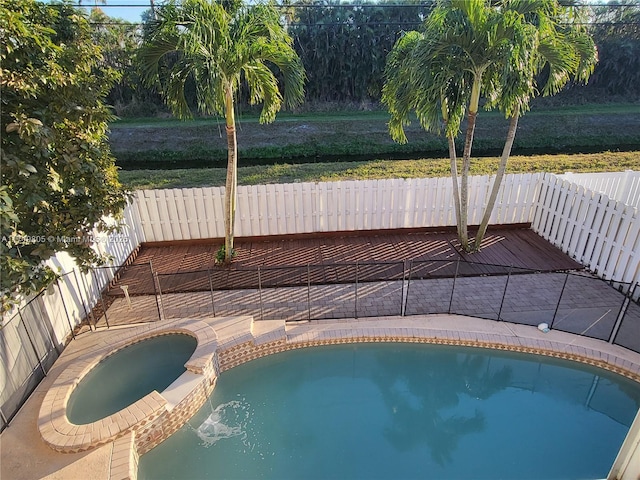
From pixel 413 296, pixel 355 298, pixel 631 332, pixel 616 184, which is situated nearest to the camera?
pixel 631 332

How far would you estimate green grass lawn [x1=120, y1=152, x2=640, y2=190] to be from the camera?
11.0 metres

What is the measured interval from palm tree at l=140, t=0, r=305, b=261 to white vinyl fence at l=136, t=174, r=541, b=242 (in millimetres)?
1396

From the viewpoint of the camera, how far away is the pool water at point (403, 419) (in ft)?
13.6

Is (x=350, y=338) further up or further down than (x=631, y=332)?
further down

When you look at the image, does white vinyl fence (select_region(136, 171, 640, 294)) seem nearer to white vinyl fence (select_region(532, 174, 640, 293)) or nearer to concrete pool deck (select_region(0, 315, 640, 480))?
white vinyl fence (select_region(532, 174, 640, 293))

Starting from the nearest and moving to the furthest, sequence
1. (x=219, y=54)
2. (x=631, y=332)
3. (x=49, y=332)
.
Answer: (x=49, y=332) < (x=631, y=332) < (x=219, y=54)

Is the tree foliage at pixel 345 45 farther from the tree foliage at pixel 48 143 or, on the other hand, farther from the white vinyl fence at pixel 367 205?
the tree foliage at pixel 48 143

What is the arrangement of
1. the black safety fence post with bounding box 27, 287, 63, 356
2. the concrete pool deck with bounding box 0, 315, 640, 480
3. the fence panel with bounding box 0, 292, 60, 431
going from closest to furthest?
1. the fence panel with bounding box 0, 292, 60, 431
2. the black safety fence post with bounding box 27, 287, 63, 356
3. the concrete pool deck with bounding box 0, 315, 640, 480

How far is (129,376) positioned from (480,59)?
680 cm

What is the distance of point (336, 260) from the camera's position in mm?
7430

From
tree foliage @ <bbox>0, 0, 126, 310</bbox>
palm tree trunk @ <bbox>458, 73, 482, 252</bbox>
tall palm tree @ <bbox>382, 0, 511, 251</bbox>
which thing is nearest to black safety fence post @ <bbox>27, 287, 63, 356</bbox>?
tree foliage @ <bbox>0, 0, 126, 310</bbox>

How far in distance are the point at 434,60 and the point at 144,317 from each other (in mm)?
5930

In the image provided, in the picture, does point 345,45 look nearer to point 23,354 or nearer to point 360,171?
point 360,171

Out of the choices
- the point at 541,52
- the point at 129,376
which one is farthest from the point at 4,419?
the point at 541,52
